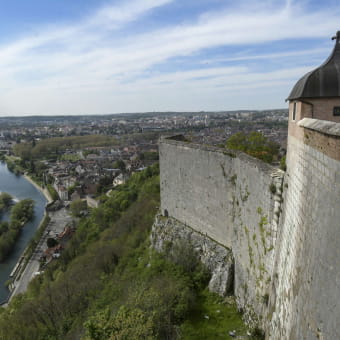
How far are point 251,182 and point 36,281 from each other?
22.8 m

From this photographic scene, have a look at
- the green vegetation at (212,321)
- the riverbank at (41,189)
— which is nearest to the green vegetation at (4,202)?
the riverbank at (41,189)

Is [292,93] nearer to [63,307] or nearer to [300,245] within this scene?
[300,245]

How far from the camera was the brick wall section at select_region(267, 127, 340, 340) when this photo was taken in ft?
14.0

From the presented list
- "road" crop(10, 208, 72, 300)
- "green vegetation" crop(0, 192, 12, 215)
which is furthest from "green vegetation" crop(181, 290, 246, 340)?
"green vegetation" crop(0, 192, 12, 215)

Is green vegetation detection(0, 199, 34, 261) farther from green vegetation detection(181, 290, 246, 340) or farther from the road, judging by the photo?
green vegetation detection(181, 290, 246, 340)

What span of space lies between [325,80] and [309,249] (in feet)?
11.3

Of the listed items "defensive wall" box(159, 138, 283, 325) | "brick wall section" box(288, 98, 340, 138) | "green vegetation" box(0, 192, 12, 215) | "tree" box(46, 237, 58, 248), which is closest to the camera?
"brick wall section" box(288, 98, 340, 138)

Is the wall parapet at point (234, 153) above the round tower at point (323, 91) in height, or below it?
below

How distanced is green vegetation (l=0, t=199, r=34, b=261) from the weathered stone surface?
24.7 m

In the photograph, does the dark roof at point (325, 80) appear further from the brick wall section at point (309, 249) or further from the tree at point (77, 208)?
the tree at point (77, 208)

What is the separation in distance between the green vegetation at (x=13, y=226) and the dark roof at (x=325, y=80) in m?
36.8

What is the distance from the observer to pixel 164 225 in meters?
17.4

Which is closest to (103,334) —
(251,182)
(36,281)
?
(251,182)

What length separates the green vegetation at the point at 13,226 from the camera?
3420 centimetres
